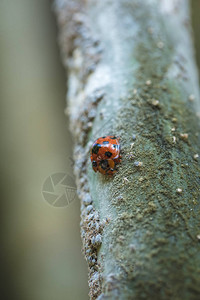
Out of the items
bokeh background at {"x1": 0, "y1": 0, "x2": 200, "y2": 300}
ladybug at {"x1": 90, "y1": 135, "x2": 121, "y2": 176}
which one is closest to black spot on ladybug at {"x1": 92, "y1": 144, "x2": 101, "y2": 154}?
ladybug at {"x1": 90, "y1": 135, "x2": 121, "y2": 176}

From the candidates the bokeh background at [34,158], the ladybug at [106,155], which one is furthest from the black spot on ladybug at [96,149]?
the bokeh background at [34,158]

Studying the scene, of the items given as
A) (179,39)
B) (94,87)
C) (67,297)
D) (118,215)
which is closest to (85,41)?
(94,87)

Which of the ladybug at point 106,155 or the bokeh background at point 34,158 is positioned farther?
the bokeh background at point 34,158

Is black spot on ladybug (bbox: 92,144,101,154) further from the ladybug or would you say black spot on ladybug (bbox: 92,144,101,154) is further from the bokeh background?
the bokeh background

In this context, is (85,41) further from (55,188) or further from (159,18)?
(55,188)

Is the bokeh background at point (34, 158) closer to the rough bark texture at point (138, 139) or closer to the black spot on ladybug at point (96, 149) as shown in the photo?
the rough bark texture at point (138, 139)
